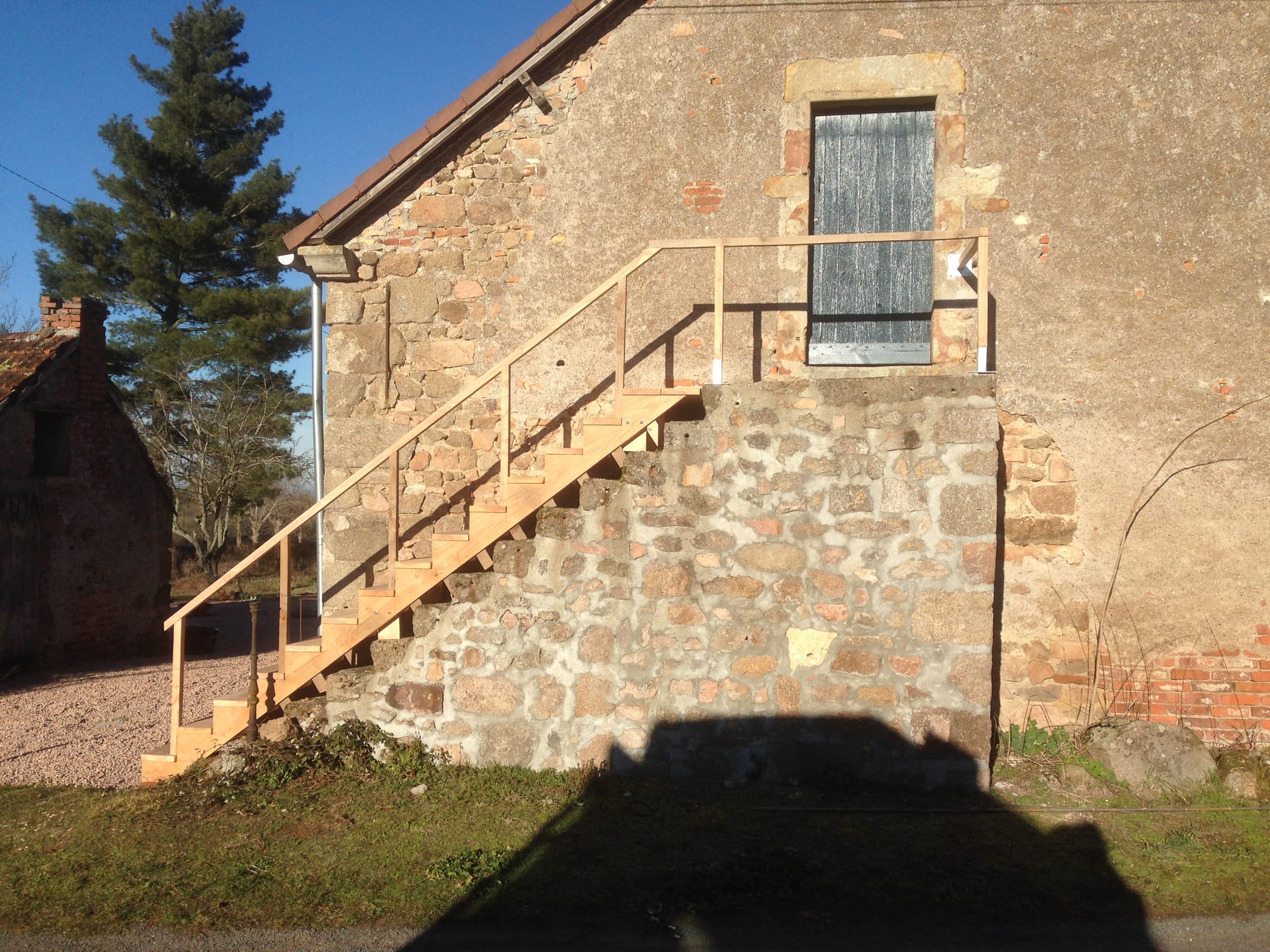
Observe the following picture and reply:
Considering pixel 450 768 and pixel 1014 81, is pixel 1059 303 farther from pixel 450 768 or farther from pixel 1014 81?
pixel 450 768

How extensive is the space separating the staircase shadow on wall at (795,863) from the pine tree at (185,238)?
19064 mm

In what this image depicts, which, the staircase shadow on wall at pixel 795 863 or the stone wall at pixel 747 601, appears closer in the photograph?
the staircase shadow on wall at pixel 795 863

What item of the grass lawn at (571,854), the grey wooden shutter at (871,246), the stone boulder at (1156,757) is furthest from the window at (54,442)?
the stone boulder at (1156,757)

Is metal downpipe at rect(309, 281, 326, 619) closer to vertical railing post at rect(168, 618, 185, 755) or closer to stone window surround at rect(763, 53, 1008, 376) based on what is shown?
vertical railing post at rect(168, 618, 185, 755)

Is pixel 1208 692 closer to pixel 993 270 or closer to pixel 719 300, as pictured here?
pixel 993 270

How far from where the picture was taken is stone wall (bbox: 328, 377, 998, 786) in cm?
587

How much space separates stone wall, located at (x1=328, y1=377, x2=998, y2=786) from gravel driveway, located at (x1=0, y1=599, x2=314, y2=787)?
254 cm

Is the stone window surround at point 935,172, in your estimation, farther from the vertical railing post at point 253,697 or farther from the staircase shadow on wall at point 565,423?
the vertical railing post at point 253,697

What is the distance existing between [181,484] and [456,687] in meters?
17.2

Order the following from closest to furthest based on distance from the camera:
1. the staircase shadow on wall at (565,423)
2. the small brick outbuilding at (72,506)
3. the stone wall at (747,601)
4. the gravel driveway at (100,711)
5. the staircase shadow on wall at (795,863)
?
the staircase shadow on wall at (795,863) < the stone wall at (747,601) < the gravel driveway at (100,711) < the staircase shadow on wall at (565,423) < the small brick outbuilding at (72,506)

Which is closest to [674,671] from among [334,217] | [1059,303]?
[1059,303]

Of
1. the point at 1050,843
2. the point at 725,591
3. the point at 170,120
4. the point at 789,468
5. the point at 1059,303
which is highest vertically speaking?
the point at 170,120

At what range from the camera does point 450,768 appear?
6.08m

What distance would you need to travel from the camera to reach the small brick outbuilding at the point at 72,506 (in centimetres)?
1052
